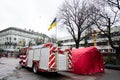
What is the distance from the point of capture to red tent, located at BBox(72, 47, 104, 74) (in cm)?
1573

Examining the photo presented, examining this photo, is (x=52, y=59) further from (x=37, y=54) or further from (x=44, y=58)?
(x=37, y=54)

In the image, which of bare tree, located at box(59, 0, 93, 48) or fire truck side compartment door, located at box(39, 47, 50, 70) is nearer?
fire truck side compartment door, located at box(39, 47, 50, 70)

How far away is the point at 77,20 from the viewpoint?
122ft

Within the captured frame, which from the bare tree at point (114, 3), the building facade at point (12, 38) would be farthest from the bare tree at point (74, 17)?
the building facade at point (12, 38)

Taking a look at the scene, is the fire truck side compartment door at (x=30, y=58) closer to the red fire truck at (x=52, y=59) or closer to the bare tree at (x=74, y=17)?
the red fire truck at (x=52, y=59)

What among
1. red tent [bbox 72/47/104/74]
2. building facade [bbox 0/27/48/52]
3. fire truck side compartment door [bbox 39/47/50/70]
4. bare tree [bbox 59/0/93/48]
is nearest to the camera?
fire truck side compartment door [bbox 39/47/50/70]

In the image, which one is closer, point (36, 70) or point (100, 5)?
point (36, 70)

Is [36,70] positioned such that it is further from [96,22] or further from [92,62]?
[96,22]

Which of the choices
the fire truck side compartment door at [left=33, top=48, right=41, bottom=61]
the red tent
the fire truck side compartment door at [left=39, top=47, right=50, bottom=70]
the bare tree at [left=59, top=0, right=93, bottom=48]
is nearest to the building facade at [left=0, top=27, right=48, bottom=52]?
the bare tree at [left=59, top=0, right=93, bottom=48]

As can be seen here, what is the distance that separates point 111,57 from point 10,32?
257 feet

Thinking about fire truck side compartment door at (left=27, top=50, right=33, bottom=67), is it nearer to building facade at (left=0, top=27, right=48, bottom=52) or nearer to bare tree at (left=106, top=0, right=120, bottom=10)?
bare tree at (left=106, top=0, right=120, bottom=10)

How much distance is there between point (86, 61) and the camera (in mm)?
15844

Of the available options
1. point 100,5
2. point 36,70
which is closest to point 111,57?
point 100,5

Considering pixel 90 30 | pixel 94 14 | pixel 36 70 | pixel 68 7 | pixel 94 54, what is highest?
pixel 68 7
